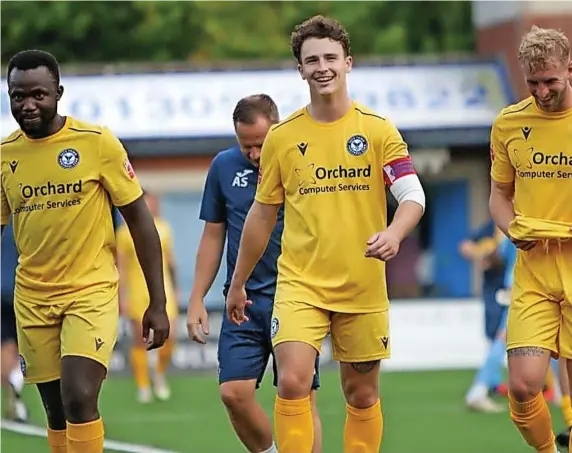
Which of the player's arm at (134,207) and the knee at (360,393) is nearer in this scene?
the player's arm at (134,207)

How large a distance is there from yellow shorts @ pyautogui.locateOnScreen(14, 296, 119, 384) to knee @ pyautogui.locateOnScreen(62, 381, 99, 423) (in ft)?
0.56

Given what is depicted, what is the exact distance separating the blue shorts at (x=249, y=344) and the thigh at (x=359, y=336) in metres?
0.77

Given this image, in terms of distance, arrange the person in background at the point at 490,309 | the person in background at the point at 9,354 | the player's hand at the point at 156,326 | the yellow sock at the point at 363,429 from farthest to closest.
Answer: the person in background at the point at 490,309
the person in background at the point at 9,354
the yellow sock at the point at 363,429
the player's hand at the point at 156,326

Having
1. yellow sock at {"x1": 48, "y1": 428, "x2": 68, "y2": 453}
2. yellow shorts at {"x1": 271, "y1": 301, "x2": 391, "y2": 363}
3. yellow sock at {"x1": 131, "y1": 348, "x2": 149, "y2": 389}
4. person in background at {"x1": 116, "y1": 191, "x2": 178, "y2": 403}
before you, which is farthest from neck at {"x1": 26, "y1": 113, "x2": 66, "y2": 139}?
yellow sock at {"x1": 131, "y1": 348, "x2": 149, "y2": 389}

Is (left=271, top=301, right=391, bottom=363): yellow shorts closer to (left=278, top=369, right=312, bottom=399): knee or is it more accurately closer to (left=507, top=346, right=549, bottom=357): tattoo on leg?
(left=278, top=369, right=312, bottom=399): knee

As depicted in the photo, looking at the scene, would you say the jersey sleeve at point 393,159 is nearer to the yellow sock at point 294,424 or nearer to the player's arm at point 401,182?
the player's arm at point 401,182

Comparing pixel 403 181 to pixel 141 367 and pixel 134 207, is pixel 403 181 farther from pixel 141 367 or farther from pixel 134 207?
pixel 141 367

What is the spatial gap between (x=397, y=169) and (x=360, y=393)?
3.93 ft

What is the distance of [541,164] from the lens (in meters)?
7.65

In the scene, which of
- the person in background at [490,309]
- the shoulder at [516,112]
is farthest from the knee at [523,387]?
the person in background at [490,309]

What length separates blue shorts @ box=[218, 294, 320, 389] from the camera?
8547 millimetres

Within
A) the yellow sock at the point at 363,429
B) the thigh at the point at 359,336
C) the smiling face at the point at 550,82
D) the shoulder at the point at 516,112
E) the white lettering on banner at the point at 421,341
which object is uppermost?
the smiling face at the point at 550,82

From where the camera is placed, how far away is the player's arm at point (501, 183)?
7.88 meters

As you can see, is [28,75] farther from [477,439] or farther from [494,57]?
[494,57]
